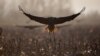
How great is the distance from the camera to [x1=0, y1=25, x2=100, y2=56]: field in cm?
231

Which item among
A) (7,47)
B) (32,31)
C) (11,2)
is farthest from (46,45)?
(11,2)

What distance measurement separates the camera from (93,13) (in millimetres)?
2352

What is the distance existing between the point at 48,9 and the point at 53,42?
29 centimetres

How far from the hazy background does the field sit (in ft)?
0.23

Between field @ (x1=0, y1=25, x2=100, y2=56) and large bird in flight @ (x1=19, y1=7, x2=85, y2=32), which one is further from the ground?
large bird in flight @ (x1=19, y1=7, x2=85, y2=32)

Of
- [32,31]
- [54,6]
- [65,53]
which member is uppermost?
[54,6]

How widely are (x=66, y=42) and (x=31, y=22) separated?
13.6 inches

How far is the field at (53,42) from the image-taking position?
2.31 m

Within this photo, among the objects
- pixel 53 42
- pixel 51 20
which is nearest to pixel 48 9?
pixel 51 20

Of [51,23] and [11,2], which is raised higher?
[11,2]

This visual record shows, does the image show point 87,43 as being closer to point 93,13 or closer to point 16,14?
point 93,13

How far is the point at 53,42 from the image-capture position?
2336mm

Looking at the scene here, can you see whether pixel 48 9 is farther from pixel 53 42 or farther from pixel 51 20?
pixel 53 42

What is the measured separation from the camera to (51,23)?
2.30 m
